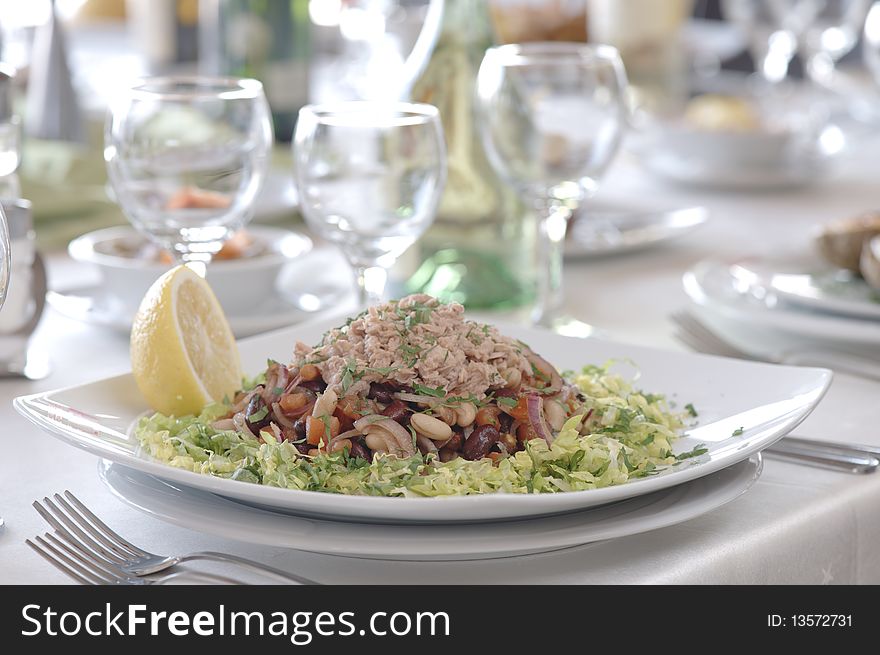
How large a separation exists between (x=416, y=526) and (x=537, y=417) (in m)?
0.14

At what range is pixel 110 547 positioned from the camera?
2.57 ft

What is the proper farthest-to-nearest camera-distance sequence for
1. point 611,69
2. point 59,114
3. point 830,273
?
point 59,114, point 830,273, point 611,69

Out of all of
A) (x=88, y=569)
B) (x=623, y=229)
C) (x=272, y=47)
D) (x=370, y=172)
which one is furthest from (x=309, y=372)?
(x=272, y=47)

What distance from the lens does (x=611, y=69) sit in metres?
1.37

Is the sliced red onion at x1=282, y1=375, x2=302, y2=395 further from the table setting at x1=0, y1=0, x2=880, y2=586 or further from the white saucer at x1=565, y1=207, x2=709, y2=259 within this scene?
the white saucer at x1=565, y1=207, x2=709, y2=259

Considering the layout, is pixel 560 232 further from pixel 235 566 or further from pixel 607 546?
pixel 235 566

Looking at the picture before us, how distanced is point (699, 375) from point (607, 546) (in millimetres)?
280

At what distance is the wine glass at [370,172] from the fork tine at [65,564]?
1.71ft

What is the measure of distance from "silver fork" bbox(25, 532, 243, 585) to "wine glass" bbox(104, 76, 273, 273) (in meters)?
0.50

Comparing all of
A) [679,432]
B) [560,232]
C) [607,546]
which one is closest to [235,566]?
[607,546]

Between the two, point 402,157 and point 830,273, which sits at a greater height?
point 402,157

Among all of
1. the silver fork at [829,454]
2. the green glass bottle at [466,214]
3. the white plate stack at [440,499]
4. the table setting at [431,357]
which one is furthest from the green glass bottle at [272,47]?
the silver fork at [829,454]

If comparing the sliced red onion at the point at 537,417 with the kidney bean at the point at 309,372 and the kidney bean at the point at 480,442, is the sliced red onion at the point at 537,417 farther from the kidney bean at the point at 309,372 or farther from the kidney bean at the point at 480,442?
the kidney bean at the point at 309,372

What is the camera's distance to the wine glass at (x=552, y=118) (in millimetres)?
1358
